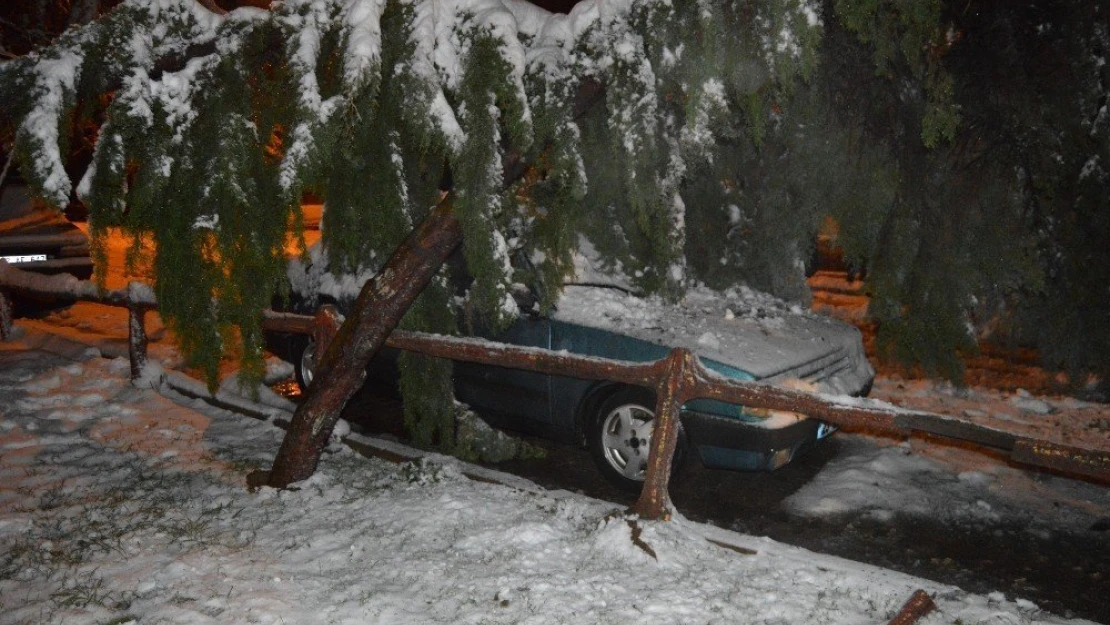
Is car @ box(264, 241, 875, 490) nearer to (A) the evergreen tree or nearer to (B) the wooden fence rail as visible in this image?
(B) the wooden fence rail

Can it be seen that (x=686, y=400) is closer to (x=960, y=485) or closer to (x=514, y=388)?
(x=514, y=388)

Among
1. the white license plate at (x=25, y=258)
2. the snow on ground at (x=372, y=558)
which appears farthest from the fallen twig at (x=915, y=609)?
the white license plate at (x=25, y=258)

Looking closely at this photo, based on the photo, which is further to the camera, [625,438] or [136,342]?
[136,342]

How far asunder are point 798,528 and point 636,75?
2884 millimetres

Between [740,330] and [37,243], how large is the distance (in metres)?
9.14

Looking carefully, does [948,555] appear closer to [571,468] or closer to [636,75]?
[571,468]

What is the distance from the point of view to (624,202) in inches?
202

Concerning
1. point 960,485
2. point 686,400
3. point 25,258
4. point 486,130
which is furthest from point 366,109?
point 25,258

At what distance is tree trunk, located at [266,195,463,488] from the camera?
4742 millimetres

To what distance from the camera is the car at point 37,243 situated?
32.8ft

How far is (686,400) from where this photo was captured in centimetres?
→ 417

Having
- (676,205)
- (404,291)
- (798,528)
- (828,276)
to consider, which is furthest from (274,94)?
(828,276)

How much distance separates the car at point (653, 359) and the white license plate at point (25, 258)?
595cm

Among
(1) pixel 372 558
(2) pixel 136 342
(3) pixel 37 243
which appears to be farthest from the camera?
(3) pixel 37 243
